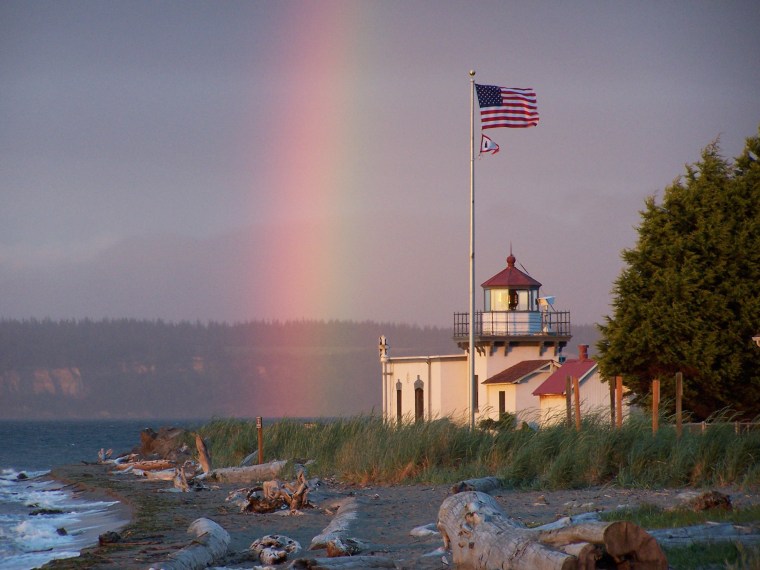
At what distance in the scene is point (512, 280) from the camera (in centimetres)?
4072

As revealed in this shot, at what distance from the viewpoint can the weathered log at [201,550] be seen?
9987 mm

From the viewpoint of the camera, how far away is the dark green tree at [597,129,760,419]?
2611cm

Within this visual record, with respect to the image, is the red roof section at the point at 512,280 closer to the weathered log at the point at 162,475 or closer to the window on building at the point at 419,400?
the window on building at the point at 419,400

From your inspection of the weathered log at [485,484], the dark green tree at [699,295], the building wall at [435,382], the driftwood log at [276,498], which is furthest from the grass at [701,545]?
the building wall at [435,382]

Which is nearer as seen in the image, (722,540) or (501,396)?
(722,540)

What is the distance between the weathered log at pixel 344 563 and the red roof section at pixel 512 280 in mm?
32030

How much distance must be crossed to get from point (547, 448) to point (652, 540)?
9795 mm

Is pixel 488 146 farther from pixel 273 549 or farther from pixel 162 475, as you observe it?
pixel 273 549

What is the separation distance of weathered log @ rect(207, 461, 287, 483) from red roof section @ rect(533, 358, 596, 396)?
1596cm

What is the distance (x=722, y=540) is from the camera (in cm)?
813

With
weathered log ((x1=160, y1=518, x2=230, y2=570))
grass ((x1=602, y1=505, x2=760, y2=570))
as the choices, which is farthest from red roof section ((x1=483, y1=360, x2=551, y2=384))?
weathered log ((x1=160, y1=518, x2=230, y2=570))

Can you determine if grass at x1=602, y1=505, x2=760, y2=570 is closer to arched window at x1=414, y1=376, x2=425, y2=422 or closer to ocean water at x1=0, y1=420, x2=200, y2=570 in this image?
ocean water at x1=0, y1=420, x2=200, y2=570

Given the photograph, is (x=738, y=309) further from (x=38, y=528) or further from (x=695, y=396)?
(x=38, y=528)

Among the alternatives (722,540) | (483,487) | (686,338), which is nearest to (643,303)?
(686,338)
